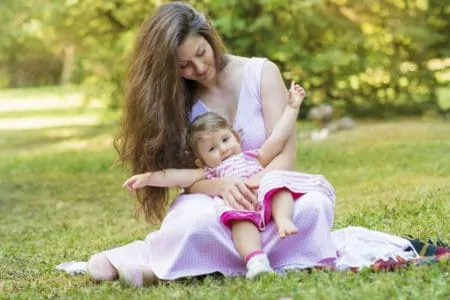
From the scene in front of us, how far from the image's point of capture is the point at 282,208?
13.4 ft

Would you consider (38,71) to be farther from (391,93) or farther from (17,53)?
(391,93)

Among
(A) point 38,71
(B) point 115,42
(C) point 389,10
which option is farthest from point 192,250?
(A) point 38,71

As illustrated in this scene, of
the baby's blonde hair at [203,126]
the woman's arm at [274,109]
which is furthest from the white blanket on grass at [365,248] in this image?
the baby's blonde hair at [203,126]

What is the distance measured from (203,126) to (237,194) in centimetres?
40

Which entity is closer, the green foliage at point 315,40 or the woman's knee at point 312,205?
the woman's knee at point 312,205

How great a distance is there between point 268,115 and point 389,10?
9.65 meters

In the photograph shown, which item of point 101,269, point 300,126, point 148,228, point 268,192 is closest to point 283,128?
point 268,192

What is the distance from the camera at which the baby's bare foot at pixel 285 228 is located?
3967mm

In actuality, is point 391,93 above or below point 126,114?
below

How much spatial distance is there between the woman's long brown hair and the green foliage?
7344mm

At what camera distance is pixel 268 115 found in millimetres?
4570

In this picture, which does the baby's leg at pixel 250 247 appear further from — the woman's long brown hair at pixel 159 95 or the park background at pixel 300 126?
the park background at pixel 300 126

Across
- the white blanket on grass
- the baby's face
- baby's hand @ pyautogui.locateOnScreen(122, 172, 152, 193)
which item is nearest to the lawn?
the white blanket on grass

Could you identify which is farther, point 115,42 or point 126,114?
point 115,42
